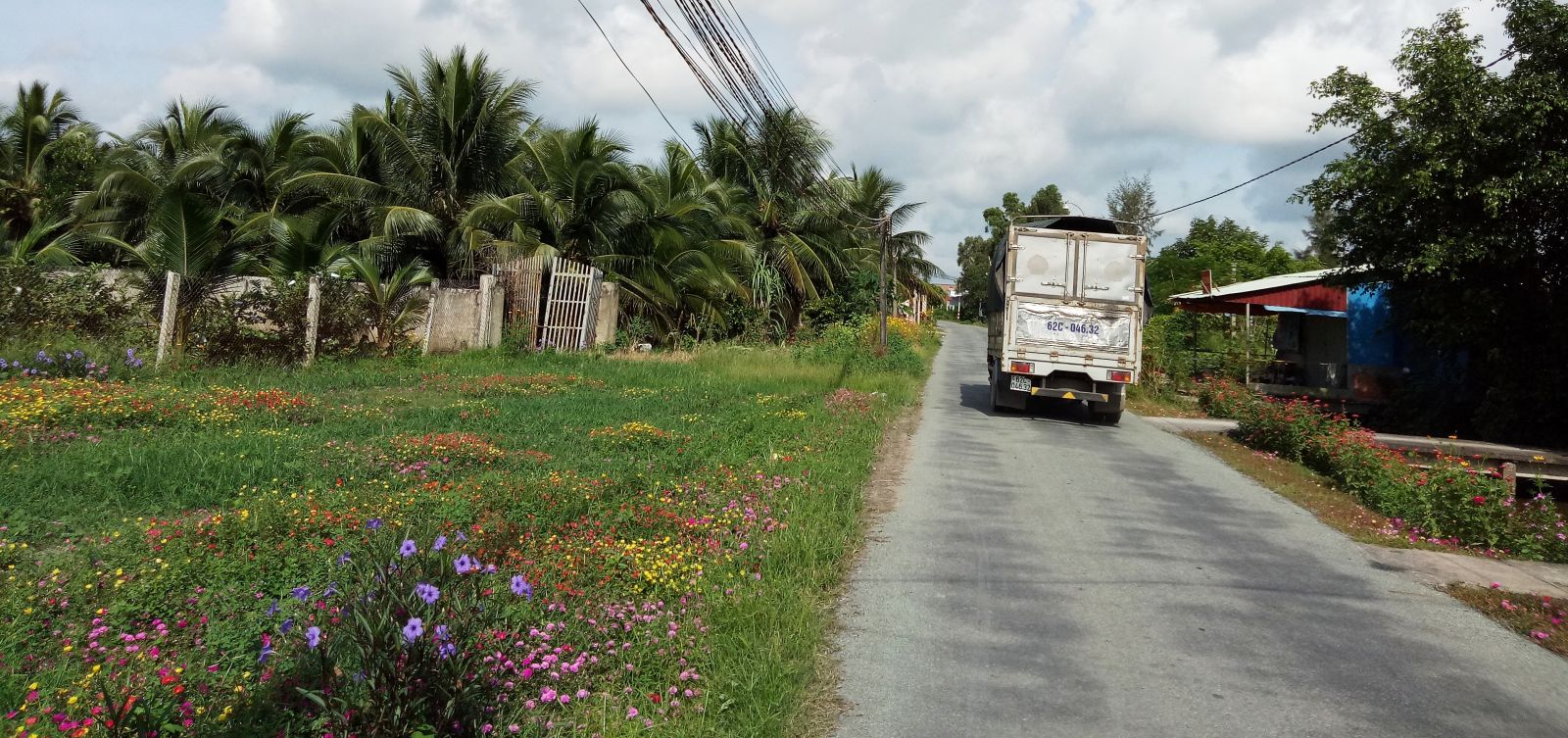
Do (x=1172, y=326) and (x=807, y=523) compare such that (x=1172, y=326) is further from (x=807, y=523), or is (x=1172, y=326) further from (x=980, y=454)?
(x=807, y=523)

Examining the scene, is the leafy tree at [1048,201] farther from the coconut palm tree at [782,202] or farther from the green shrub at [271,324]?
the green shrub at [271,324]

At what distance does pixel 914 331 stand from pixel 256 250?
25.3 m

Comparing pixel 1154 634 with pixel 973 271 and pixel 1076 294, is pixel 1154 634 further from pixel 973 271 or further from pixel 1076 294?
pixel 973 271

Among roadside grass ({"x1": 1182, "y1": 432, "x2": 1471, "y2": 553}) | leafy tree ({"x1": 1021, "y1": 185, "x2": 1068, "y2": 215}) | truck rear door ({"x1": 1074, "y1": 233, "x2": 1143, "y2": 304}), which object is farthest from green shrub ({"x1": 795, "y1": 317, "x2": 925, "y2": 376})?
leafy tree ({"x1": 1021, "y1": 185, "x2": 1068, "y2": 215})

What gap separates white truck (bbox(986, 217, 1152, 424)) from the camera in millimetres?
14609

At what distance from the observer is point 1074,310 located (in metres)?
14.7

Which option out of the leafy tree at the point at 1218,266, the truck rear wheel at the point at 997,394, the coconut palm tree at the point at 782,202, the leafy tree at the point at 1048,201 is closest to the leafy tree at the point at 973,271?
the leafy tree at the point at 1048,201

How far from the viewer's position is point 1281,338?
25.9 meters

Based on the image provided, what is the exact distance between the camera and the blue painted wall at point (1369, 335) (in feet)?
69.3

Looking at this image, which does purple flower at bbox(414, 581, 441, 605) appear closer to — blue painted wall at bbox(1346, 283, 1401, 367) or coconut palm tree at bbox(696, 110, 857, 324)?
blue painted wall at bbox(1346, 283, 1401, 367)

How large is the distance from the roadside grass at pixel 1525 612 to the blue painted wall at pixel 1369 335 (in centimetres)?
1726

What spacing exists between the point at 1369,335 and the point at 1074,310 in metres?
11.1

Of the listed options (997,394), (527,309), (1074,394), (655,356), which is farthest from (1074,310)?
(527,309)

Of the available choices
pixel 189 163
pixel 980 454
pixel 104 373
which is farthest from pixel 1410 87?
pixel 189 163
